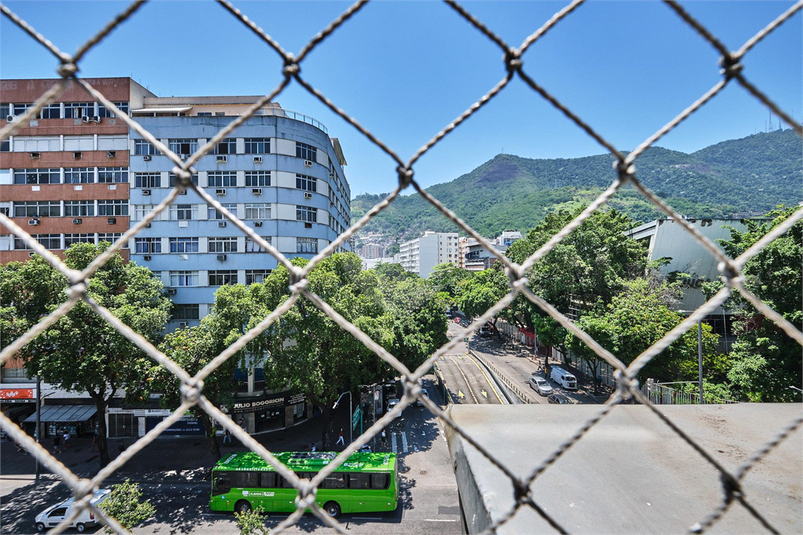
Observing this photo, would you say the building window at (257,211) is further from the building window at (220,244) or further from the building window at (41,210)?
the building window at (41,210)

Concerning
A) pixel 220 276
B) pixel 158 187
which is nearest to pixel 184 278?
pixel 220 276

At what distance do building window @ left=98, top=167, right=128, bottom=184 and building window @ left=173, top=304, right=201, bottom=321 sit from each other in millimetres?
5946

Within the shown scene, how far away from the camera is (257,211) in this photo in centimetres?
1708

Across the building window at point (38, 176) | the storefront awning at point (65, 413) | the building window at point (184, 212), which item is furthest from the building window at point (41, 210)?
the storefront awning at point (65, 413)

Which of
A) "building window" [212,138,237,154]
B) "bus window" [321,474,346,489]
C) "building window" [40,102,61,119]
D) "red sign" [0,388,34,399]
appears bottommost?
"bus window" [321,474,346,489]

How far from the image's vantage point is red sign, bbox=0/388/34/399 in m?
16.0

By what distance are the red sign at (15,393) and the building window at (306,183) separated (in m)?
13.2

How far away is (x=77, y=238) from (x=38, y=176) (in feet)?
10.1

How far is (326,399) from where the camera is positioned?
13242mm

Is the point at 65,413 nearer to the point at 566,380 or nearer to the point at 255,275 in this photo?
the point at 255,275

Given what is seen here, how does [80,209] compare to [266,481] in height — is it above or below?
above

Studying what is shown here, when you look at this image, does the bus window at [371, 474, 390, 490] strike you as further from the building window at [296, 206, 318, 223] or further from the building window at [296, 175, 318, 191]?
the building window at [296, 175, 318, 191]

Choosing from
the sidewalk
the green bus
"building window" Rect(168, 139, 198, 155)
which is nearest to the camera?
the green bus

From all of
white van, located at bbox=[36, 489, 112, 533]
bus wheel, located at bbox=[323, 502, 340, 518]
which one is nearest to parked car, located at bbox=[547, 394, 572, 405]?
bus wheel, located at bbox=[323, 502, 340, 518]
